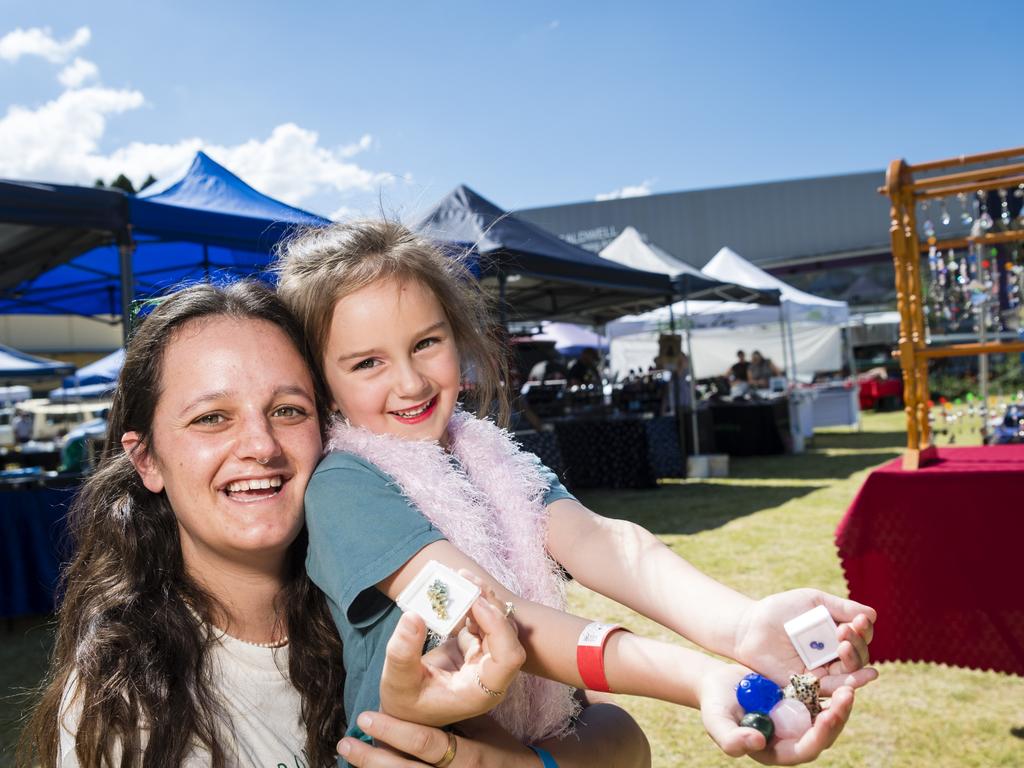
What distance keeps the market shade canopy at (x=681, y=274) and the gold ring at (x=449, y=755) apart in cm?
962

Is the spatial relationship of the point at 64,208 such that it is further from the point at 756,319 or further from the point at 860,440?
the point at 860,440

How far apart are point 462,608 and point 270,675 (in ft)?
2.27

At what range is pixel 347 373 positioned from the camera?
1.46m

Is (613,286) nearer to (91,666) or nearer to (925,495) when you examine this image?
(925,495)

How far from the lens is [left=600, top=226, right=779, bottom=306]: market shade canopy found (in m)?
10.6

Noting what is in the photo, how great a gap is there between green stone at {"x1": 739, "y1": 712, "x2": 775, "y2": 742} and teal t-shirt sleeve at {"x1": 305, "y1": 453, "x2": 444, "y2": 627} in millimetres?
499

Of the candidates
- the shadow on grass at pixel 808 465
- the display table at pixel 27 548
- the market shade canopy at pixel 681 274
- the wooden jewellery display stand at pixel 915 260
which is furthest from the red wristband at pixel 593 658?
the market shade canopy at pixel 681 274

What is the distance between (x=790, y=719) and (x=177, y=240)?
528 centimetres

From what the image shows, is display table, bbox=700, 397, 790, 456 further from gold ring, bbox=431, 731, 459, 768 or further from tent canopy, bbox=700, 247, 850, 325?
gold ring, bbox=431, 731, 459, 768

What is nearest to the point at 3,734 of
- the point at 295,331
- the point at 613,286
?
the point at 295,331

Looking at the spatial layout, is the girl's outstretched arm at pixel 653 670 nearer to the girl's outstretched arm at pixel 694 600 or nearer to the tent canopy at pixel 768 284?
the girl's outstretched arm at pixel 694 600

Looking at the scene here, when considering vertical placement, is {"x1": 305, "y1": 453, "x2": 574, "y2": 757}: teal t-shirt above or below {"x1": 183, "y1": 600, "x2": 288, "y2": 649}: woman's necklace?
above

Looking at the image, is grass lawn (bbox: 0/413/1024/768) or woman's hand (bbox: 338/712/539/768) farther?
grass lawn (bbox: 0/413/1024/768)

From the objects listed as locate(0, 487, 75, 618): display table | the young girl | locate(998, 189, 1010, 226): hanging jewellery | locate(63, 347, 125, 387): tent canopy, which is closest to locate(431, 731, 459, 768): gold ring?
the young girl
